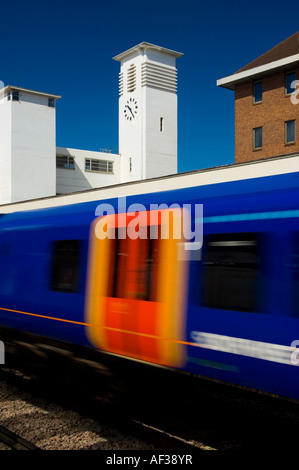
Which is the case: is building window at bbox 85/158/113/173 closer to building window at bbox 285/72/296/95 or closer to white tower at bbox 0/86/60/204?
white tower at bbox 0/86/60/204

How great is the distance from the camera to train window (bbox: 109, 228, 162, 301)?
6.71 metres

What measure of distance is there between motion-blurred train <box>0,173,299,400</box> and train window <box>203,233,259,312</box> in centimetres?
1

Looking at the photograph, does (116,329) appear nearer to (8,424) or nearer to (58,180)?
(8,424)

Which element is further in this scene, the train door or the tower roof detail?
the tower roof detail

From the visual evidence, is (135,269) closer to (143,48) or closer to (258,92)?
(258,92)

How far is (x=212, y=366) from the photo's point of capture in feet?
19.3

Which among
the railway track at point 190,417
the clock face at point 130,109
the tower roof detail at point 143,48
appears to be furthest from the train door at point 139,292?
the tower roof detail at point 143,48

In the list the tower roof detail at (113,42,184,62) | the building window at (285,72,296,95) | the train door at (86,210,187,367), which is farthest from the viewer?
the tower roof detail at (113,42,184,62)

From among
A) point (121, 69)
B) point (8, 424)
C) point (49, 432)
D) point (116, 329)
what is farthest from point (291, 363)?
point (121, 69)

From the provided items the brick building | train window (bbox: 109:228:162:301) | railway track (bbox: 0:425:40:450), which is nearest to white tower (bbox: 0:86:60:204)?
the brick building

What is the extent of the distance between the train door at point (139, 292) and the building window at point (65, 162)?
4905 centimetres

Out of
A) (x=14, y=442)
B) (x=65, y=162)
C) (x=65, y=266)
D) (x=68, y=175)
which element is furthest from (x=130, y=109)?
(x=14, y=442)

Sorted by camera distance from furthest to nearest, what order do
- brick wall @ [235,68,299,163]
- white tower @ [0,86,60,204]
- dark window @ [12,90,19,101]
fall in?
dark window @ [12,90,19,101], white tower @ [0,86,60,204], brick wall @ [235,68,299,163]

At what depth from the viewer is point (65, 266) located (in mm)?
8180
